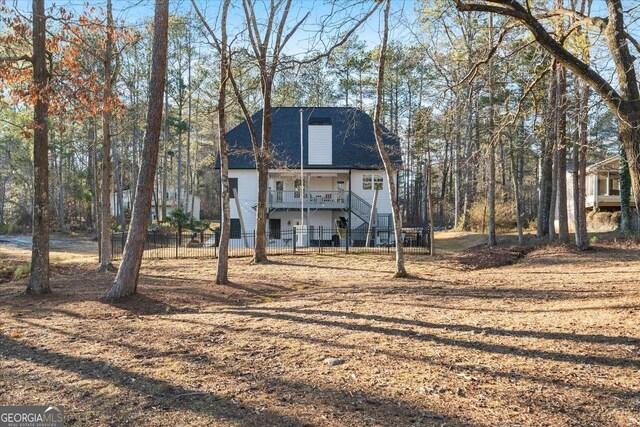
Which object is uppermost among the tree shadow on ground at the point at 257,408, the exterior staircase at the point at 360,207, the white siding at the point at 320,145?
the white siding at the point at 320,145

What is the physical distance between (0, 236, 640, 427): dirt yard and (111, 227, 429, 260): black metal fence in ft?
34.1

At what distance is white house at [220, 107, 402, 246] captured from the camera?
27.9m

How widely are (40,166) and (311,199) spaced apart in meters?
19.2

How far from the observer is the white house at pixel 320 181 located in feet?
91.4

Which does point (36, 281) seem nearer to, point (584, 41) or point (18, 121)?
point (584, 41)

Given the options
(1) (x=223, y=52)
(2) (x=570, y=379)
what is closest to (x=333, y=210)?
(1) (x=223, y=52)

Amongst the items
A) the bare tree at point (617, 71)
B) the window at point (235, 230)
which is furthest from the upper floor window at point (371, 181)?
the bare tree at point (617, 71)

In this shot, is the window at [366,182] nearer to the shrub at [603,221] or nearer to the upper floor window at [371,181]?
the upper floor window at [371,181]

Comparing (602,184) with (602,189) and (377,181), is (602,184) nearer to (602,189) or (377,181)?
(602,189)

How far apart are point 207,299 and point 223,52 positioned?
18.6 ft

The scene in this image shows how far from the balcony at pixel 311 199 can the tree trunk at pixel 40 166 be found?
17.8 meters

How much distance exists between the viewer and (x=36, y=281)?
32.4 feet

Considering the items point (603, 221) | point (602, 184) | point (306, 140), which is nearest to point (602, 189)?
point (602, 184)

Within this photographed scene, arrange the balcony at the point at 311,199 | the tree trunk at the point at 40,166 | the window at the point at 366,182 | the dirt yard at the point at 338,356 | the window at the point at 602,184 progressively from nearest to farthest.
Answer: the dirt yard at the point at 338,356
the tree trunk at the point at 40,166
the balcony at the point at 311,199
the window at the point at 366,182
the window at the point at 602,184
